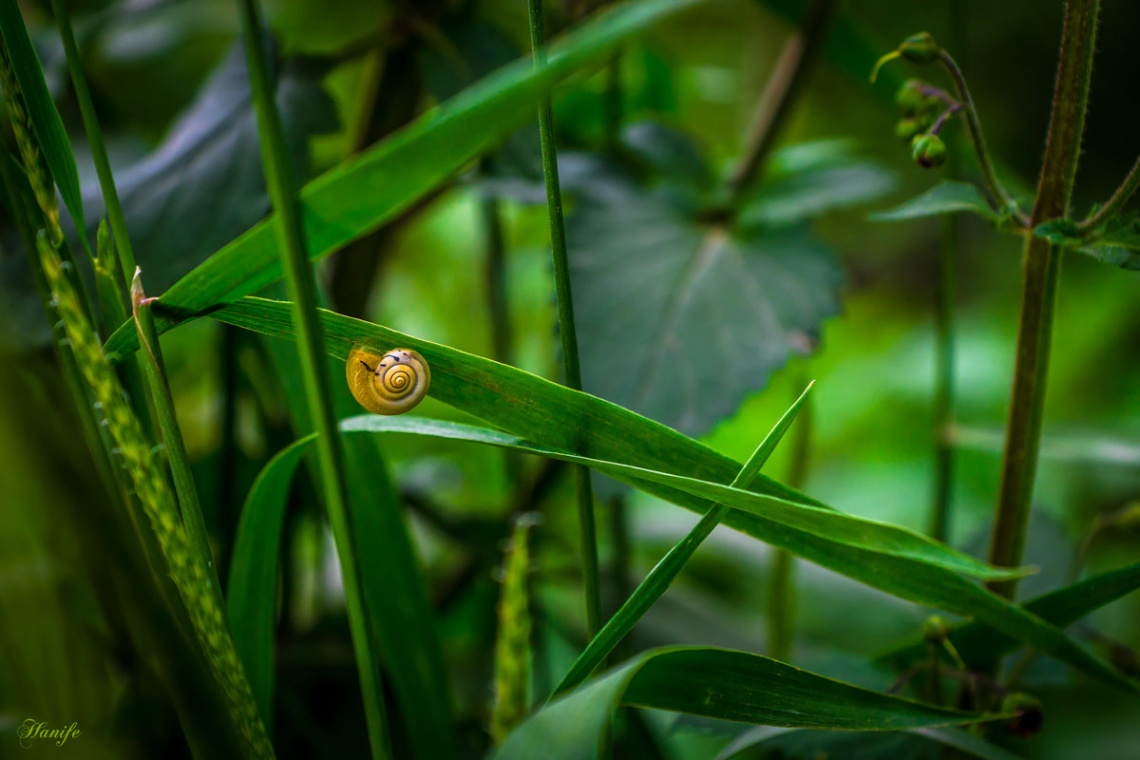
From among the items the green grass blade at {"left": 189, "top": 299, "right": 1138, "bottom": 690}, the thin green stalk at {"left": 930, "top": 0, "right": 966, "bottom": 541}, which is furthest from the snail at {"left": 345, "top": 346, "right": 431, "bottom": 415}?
the thin green stalk at {"left": 930, "top": 0, "right": 966, "bottom": 541}

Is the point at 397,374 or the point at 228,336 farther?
the point at 228,336

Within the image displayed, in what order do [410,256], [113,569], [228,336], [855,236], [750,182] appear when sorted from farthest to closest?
[855,236] < [410,256] < [750,182] < [228,336] < [113,569]

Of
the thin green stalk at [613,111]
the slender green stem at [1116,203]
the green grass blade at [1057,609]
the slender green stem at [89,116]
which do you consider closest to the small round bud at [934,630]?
the green grass blade at [1057,609]

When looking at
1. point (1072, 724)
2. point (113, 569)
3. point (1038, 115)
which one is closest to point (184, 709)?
point (113, 569)

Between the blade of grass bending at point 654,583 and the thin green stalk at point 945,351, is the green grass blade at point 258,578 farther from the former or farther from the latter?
the thin green stalk at point 945,351

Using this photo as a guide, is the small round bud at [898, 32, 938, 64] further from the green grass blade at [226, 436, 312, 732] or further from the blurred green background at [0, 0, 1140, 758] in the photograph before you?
the green grass blade at [226, 436, 312, 732]

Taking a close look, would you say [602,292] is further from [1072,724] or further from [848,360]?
[848,360]
